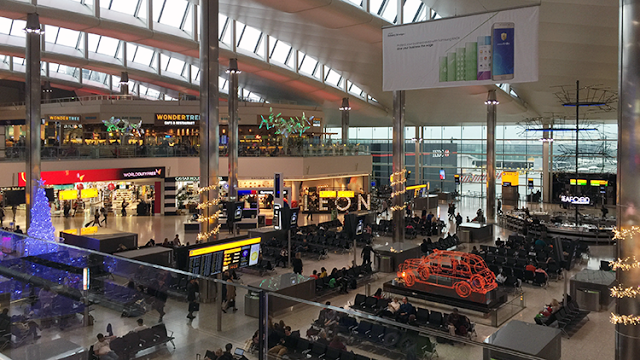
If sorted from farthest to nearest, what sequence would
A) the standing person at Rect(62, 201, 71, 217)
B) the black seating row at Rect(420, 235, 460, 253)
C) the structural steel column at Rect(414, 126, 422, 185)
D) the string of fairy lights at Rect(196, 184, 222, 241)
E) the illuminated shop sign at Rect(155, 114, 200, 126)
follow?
the structural steel column at Rect(414, 126, 422, 185) < the illuminated shop sign at Rect(155, 114, 200, 126) < the standing person at Rect(62, 201, 71, 217) < the black seating row at Rect(420, 235, 460, 253) < the string of fairy lights at Rect(196, 184, 222, 241)

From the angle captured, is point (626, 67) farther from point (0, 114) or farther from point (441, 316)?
point (0, 114)

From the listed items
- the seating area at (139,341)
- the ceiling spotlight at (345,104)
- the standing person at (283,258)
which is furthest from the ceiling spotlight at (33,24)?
the ceiling spotlight at (345,104)

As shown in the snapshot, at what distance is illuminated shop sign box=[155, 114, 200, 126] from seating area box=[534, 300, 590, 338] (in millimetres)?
25526

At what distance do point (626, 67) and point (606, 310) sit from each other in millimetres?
7908

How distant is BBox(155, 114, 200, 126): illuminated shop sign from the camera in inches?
1254

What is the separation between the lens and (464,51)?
10172mm

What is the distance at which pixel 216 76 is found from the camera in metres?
14.8

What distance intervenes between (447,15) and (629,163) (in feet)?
48.6

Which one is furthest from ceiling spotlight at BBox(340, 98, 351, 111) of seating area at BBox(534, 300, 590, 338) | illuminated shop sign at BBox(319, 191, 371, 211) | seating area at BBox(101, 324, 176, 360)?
seating area at BBox(101, 324, 176, 360)

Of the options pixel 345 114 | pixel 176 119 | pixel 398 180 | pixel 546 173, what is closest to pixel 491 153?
pixel 398 180

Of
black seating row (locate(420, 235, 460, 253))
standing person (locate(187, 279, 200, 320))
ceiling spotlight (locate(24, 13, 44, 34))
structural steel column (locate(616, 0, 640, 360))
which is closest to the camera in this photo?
standing person (locate(187, 279, 200, 320))

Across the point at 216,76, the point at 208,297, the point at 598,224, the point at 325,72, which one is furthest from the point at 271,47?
the point at 208,297

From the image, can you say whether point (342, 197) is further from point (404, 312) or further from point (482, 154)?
point (404, 312)

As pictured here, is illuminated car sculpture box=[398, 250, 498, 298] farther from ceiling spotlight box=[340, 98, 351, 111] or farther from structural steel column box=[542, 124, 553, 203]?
structural steel column box=[542, 124, 553, 203]
